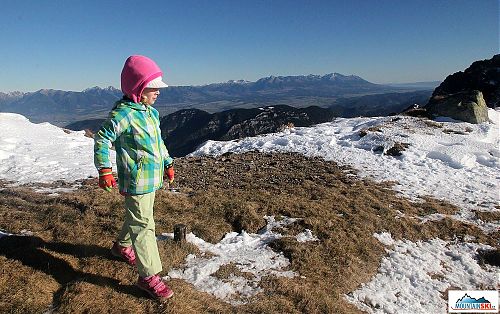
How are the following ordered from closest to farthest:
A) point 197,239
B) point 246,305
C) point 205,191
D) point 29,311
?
point 29,311
point 246,305
point 197,239
point 205,191

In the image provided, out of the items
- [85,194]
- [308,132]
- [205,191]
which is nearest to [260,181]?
[205,191]

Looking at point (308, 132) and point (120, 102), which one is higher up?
point (120, 102)

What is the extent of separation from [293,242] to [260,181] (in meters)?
5.66

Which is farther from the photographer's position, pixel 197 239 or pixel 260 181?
pixel 260 181

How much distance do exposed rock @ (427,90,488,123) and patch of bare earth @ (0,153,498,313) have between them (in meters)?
17.3

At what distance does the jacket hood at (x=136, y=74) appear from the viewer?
508cm

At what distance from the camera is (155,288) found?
18.0ft

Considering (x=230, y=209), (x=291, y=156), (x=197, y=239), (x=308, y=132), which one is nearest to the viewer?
(x=197, y=239)

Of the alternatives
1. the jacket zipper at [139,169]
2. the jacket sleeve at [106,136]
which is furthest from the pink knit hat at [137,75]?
the jacket zipper at [139,169]

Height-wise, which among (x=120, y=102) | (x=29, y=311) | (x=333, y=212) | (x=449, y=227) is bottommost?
(x=449, y=227)

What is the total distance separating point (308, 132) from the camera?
23.9 meters

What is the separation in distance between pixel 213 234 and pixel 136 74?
487 centimetres

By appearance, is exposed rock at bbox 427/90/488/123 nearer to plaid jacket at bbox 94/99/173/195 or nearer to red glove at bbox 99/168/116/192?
plaid jacket at bbox 94/99/173/195

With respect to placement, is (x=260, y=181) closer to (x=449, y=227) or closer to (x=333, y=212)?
(x=333, y=212)
